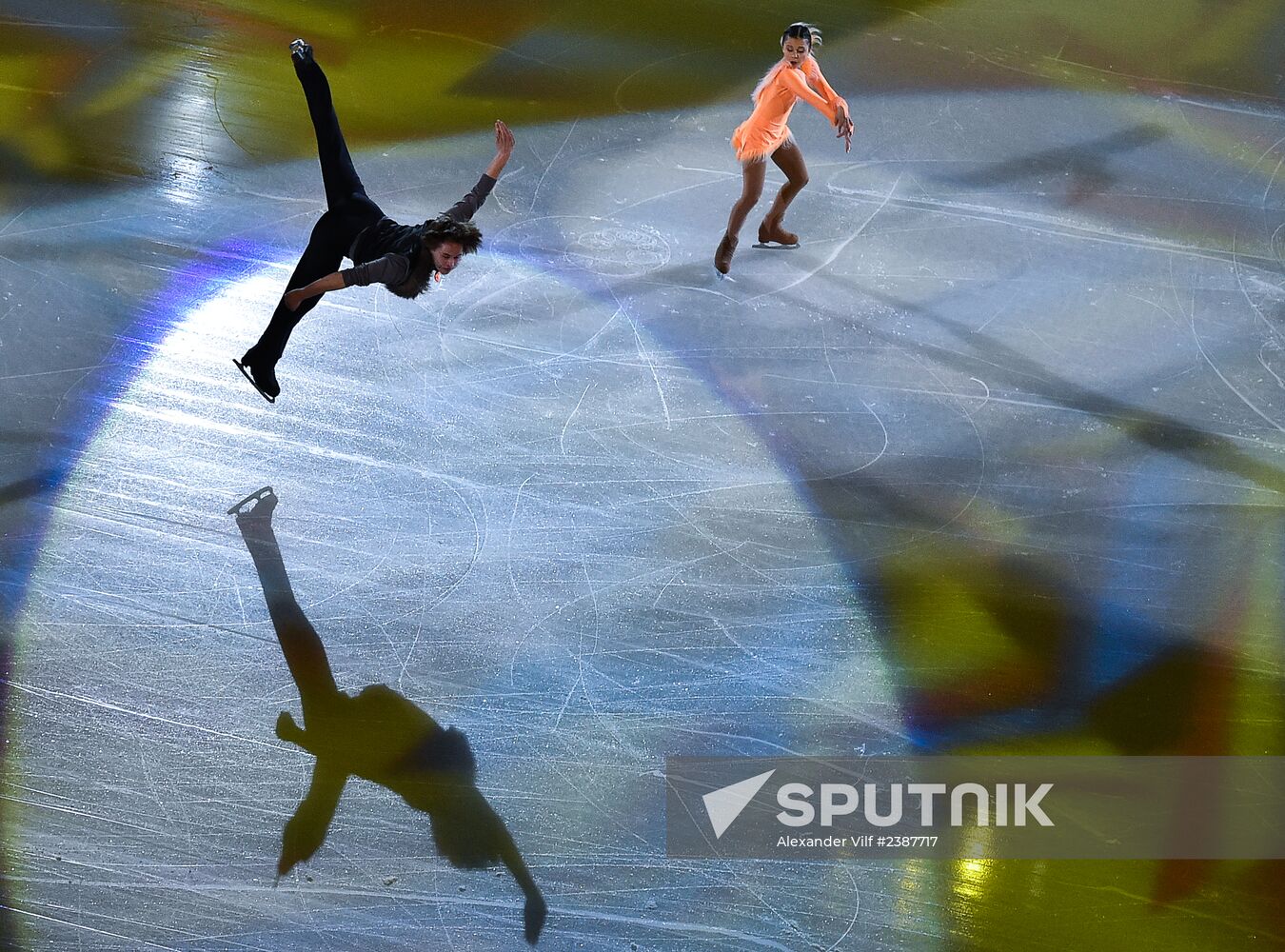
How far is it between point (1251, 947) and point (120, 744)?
4.47 m

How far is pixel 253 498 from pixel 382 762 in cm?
161

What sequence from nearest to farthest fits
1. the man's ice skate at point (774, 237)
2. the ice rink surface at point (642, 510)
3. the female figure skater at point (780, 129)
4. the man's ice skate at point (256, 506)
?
the ice rink surface at point (642, 510)
the man's ice skate at point (256, 506)
the female figure skater at point (780, 129)
the man's ice skate at point (774, 237)

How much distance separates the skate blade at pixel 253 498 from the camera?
6031 millimetres

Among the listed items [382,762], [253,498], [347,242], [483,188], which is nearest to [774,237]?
[483,188]

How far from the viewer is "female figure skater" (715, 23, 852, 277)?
262 inches

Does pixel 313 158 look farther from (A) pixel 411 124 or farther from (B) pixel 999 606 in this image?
(B) pixel 999 606

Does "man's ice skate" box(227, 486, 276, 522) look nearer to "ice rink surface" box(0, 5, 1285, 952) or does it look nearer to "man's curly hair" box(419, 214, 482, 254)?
"ice rink surface" box(0, 5, 1285, 952)

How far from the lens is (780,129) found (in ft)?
22.7

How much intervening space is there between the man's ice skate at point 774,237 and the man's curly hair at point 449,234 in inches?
101

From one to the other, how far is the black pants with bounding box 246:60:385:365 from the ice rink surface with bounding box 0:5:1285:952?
0.76 m

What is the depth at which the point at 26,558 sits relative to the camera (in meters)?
5.79

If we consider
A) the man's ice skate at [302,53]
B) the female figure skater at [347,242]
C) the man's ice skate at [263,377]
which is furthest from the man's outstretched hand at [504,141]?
the man's ice skate at [263,377]

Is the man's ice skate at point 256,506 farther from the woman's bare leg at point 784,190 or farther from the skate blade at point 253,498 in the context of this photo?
the woman's bare leg at point 784,190

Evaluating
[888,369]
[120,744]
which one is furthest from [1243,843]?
[120,744]
